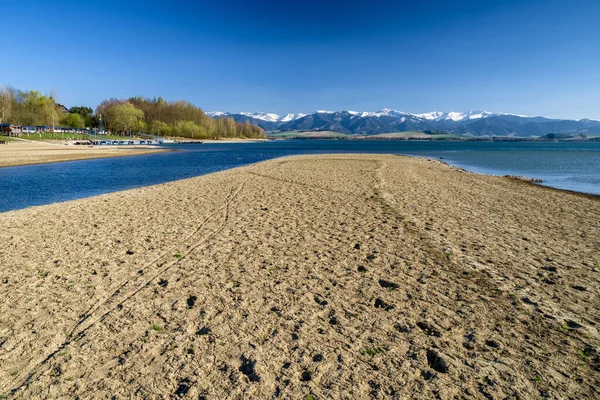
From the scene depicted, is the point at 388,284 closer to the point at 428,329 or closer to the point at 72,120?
the point at 428,329

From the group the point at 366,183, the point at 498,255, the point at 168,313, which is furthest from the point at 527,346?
the point at 366,183

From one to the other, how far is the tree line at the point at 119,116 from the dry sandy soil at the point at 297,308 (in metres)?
114

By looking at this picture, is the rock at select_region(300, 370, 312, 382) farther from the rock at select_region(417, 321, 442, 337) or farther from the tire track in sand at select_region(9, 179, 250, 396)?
the tire track in sand at select_region(9, 179, 250, 396)

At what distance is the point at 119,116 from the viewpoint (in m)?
131

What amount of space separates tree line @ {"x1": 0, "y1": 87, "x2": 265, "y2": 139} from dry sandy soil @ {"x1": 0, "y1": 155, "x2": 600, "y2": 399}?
375ft

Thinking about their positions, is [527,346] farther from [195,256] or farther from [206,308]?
[195,256]

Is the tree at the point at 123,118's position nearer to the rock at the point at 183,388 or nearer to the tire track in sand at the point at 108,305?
the tire track in sand at the point at 108,305

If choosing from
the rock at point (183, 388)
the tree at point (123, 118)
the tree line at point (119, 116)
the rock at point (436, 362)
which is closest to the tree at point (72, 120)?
the tree line at point (119, 116)

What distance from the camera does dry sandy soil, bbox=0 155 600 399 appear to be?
14.0ft

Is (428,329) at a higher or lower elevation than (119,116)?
lower

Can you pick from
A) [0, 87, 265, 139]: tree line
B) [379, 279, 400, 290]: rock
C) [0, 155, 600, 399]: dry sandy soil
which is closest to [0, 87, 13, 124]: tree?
[0, 87, 265, 139]: tree line

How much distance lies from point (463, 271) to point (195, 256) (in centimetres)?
610

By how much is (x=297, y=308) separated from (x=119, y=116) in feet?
477

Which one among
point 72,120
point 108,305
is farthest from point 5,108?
point 108,305
